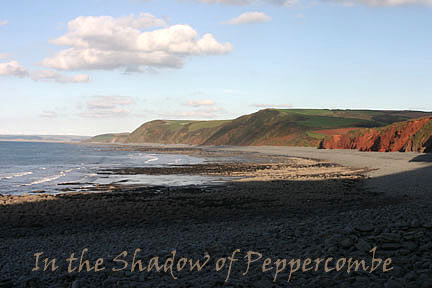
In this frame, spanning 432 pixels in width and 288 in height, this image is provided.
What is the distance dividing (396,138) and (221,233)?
232 ft

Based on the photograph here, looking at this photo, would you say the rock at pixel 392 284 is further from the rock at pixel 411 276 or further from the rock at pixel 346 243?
the rock at pixel 346 243

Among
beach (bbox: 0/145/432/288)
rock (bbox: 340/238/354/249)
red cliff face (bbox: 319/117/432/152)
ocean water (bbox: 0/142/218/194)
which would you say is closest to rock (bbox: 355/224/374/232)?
beach (bbox: 0/145/432/288)

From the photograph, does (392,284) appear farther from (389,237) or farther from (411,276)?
(389,237)

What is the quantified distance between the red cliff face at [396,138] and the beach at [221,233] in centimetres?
4258

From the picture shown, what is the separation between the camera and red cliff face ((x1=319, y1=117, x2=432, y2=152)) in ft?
208

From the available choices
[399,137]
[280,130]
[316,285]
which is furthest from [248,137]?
[316,285]

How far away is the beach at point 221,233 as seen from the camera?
8195 millimetres

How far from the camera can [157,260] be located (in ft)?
32.1

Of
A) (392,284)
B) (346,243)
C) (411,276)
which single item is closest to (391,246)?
(346,243)

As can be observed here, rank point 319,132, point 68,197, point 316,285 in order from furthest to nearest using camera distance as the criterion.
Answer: point 319,132
point 68,197
point 316,285

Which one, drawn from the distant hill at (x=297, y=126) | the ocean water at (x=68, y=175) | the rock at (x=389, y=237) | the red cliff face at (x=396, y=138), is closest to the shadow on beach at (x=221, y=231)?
the rock at (x=389, y=237)

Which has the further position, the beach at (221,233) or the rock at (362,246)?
the rock at (362,246)

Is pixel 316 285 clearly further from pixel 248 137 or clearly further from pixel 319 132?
pixel 248 137

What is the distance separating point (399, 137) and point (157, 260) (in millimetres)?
74483
